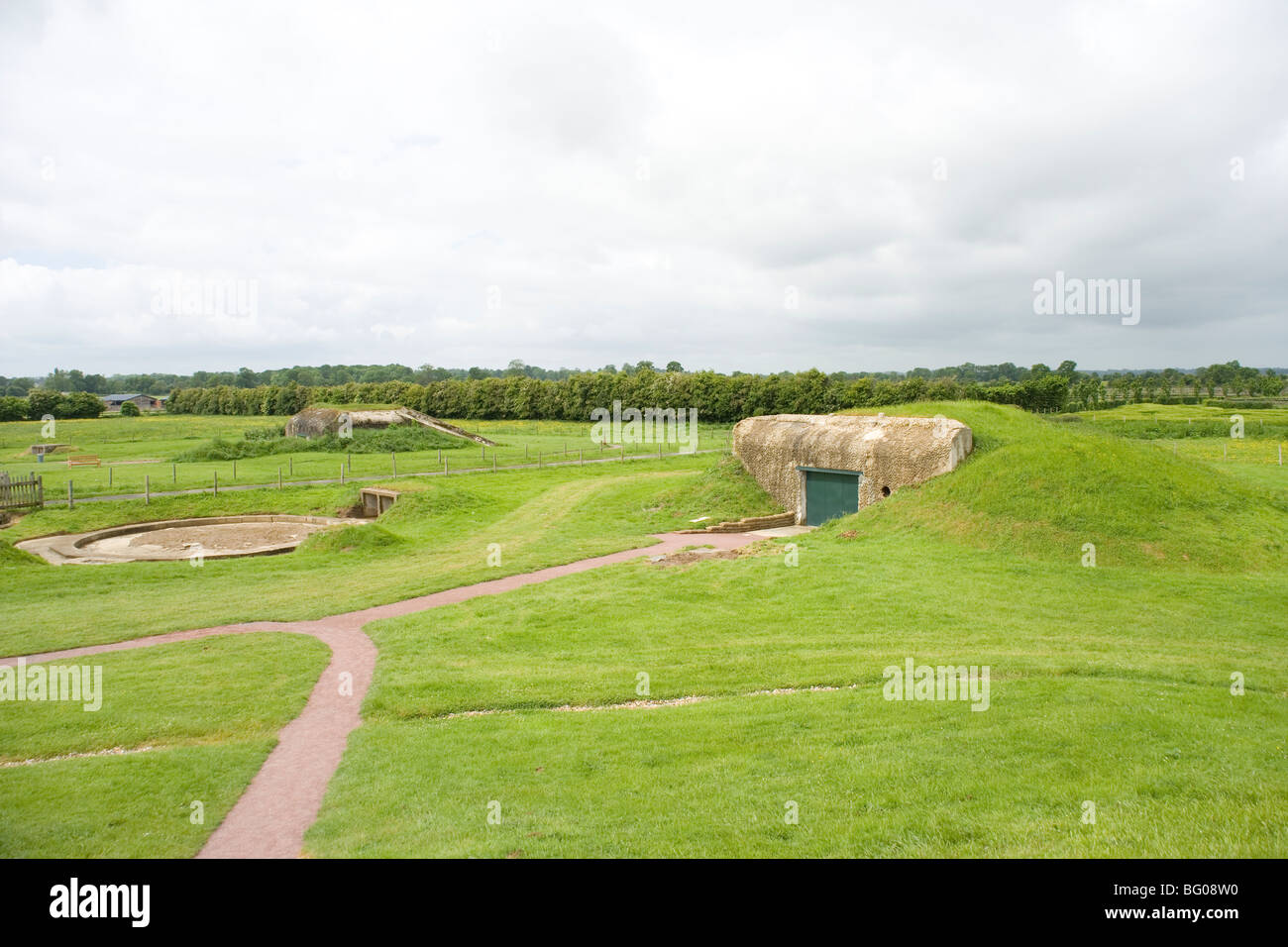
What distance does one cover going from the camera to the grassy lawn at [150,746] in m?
8.10

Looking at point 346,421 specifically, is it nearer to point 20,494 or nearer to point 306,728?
point 20,494

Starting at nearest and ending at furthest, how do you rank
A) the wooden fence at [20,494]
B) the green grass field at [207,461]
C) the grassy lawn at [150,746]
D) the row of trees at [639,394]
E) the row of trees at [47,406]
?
the grassy lawn at [150,746], the wooden fence at [20,494], the green grass field at [207,461], the row of trees at [639,394], the row of trees at [47,406]

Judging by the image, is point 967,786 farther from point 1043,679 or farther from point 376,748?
point 376,748

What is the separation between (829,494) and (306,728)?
2257cm

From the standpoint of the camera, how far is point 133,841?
7891 millimetres

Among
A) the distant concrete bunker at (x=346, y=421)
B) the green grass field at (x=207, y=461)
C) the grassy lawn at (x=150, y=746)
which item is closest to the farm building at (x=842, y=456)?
the grassy lawn at (x=150, y=746)

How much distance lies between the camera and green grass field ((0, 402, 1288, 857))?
24.7ft

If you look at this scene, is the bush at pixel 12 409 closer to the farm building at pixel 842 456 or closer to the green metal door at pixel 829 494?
the farm building at pixel 842 456

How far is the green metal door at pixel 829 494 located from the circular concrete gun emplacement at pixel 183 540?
20.6 meters

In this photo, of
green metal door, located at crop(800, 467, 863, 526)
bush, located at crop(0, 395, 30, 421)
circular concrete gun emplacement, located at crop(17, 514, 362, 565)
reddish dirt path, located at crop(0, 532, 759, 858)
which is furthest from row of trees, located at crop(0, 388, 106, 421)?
green metal door, located at crop(800, 467, 863, 526)

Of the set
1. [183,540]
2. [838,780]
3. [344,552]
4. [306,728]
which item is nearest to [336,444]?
[183,540]
